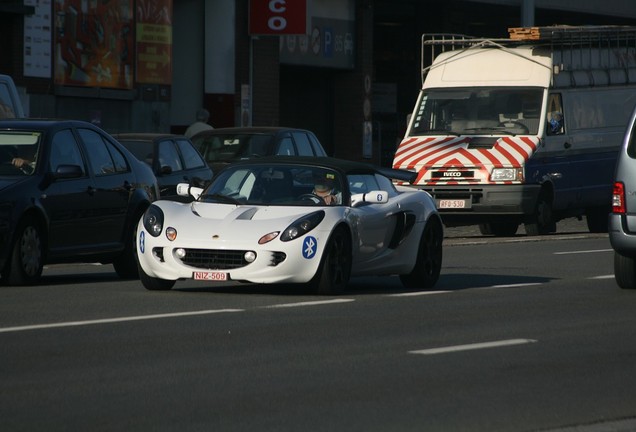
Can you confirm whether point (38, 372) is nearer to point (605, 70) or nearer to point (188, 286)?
point (188, 286)

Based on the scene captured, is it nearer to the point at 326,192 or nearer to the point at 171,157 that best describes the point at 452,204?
the point at 171,157

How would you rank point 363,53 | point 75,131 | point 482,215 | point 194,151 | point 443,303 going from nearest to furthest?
point 443,303
point 75,131
point 194,151
point 482,215
point 363,53

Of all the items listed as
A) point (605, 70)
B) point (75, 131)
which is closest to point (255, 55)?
point (605, 70)

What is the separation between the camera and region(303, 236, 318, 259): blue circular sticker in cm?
1400

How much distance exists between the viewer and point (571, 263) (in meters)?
19.6

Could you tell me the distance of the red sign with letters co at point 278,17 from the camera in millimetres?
38031

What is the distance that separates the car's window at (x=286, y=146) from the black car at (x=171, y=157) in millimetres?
2825

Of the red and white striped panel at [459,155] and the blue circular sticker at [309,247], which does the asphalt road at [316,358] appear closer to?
the blue circular sticker at [309,247]

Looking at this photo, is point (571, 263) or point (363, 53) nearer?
point (571, 263)

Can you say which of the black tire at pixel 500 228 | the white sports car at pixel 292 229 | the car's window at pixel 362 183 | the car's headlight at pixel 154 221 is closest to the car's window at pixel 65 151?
the white sports car at pixel 292 229

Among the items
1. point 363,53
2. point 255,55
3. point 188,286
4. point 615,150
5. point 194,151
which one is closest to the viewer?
point 188,286

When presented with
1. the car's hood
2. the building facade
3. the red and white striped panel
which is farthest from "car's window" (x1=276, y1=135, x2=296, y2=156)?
the car's hood

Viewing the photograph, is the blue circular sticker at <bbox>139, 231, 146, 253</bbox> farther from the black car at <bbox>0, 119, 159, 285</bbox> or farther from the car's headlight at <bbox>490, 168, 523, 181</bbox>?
the car's headlight at <bbox>490, 168, 523, 181</bbox>

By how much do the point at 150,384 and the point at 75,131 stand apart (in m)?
7.84
